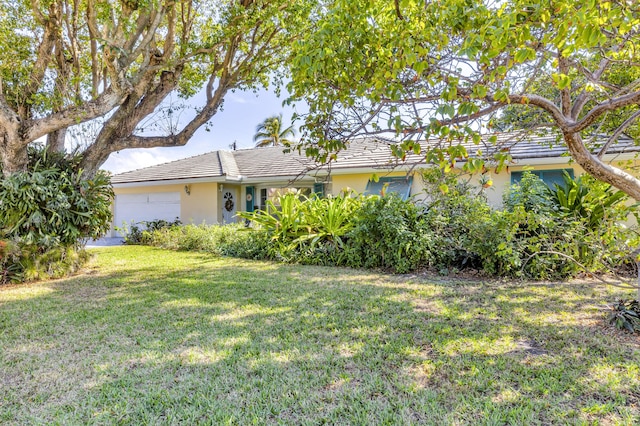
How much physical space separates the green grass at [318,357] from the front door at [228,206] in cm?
1028

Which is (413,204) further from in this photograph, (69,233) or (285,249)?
(69,233)

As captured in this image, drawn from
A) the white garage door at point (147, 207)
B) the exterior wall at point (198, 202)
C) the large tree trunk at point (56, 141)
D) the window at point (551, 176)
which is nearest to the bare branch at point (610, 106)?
the window at point (551, 176)

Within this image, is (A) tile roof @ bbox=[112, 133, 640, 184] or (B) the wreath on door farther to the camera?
(B) the wreath on door

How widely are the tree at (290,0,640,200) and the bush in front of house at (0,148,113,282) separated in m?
6.92

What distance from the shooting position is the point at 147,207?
19125 mm

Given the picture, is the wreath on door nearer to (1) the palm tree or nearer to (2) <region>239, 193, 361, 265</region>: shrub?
(2) <region>239, 193, 361, 265</region>: shrub

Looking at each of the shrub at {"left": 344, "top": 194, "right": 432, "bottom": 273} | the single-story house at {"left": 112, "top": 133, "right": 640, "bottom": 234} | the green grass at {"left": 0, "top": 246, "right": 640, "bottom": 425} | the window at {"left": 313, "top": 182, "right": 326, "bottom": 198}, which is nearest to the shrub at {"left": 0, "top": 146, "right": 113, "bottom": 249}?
the green grass at {"left": 0, "top": 246, "right": 640, "bottom": 425}

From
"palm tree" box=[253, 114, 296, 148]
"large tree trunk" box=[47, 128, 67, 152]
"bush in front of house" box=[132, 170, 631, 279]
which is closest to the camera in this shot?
"bush in front of house" box=[132, 170, 631, 279]

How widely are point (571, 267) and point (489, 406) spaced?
20.1ft

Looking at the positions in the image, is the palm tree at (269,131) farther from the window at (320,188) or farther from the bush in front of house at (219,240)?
the bush in front of house at (219,240)

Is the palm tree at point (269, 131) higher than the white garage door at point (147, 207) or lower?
higher

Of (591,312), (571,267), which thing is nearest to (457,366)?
(591,312)

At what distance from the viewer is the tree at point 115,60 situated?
7980 mm

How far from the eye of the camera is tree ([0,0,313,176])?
314 inches
